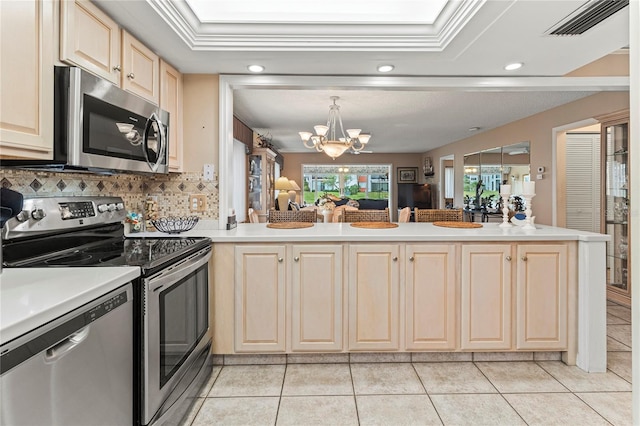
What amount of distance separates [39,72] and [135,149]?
1.95 ft

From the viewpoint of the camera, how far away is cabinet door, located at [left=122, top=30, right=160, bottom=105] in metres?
1.95

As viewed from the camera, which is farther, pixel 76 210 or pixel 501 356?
pixel 501 356

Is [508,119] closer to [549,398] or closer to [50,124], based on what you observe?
[549,398]

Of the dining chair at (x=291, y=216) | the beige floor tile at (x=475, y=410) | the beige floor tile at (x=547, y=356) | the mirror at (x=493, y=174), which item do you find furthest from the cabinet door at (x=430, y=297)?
the mirror at (x=493, y=174)

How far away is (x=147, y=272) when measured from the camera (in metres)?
1.43

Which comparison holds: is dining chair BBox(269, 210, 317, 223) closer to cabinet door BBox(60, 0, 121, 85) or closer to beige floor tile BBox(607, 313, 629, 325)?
cabinet door BBox(60, 0, 121, 85)

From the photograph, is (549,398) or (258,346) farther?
(258,346)

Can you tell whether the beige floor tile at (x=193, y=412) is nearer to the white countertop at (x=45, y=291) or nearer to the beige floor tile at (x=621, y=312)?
the white countertop at (x=45, y=291)

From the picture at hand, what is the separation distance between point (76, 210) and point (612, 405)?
10.1 feet

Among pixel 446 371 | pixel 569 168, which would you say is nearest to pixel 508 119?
pixel 569 168

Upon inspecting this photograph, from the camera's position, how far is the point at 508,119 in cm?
540

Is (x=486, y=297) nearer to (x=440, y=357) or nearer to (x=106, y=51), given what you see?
(x=440, y=357)

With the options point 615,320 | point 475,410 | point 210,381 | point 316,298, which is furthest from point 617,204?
point 210,381

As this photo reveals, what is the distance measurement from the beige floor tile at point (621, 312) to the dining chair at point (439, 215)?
1.84 metres
